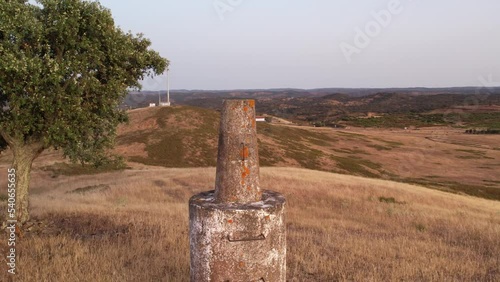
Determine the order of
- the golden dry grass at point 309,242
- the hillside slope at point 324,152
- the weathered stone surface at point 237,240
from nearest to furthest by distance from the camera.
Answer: the weathered stone surface at point 237,240, the golden dry grass at point 309,242, the hillside slope at point 324,152

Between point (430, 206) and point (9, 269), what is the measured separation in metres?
20.6

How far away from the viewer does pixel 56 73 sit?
38.0 feet

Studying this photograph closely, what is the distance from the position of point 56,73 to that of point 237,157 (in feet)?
27.4

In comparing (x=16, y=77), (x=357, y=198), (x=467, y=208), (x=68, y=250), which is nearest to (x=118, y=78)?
(x=16, y=77)

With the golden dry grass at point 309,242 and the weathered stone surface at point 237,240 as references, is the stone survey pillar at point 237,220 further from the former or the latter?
the golden dry grass at point 309,242

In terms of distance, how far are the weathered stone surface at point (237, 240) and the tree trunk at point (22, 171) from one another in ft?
33.1

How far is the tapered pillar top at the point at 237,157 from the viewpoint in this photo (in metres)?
5.87

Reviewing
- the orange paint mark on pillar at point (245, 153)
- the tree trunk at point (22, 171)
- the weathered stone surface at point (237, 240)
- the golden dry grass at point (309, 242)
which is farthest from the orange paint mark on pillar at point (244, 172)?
the tree trunk at point (22, 171)

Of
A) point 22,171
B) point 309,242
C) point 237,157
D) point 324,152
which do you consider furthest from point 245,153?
point 324,152

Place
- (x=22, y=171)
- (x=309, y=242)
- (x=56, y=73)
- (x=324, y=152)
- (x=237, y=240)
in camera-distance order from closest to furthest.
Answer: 1. (x=237, y=240)
2. (x=56, y=73)
3. (x=309, y=242)
4. (x=22, y=171)
5. (x=324, y=152)

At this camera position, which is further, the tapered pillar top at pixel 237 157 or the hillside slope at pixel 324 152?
the hillside slope at pixel 324 152

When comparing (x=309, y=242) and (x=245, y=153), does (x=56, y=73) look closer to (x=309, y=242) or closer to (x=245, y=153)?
(x=245, y=153)

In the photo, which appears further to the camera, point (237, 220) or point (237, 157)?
point (237, 157)

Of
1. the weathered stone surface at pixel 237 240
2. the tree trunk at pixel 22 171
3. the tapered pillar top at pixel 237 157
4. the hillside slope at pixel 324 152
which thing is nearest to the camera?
the weathered stone surface at pixel 237 240
